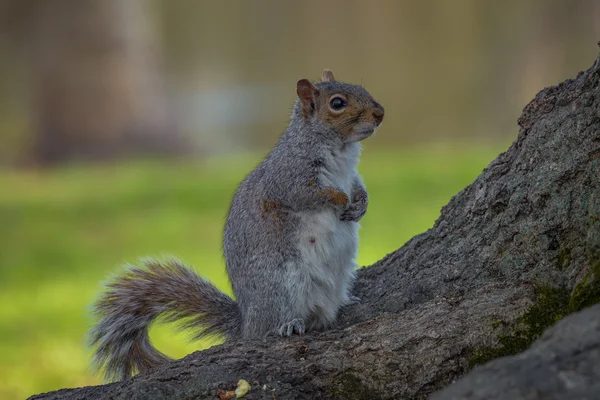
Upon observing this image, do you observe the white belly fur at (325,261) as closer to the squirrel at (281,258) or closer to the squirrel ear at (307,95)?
the squirrel at (281,258)

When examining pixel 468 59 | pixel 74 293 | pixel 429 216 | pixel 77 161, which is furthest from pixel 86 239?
pixel 468 59

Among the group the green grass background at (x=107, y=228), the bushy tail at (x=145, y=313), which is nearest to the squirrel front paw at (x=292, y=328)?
the bushy tail at (x=145, y=313)

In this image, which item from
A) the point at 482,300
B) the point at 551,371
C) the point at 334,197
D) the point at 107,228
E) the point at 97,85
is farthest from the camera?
the point at 97,85

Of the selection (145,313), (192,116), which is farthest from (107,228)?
(192,116)

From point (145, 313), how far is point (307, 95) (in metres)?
0.70

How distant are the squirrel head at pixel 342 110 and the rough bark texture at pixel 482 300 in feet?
1.27

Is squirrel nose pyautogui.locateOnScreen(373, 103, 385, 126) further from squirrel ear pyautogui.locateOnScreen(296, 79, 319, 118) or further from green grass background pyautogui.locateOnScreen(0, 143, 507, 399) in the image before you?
green grass background pyautogui.locateOnScreen(0, 143, 507, 399)

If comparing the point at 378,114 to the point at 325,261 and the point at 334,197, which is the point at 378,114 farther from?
the point at 325,261

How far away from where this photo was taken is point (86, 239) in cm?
591

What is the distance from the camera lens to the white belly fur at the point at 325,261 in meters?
2.06

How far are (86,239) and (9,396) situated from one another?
2.56m

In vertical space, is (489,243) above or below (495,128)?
below

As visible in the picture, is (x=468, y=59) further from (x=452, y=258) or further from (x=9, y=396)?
(x=452, y=258)

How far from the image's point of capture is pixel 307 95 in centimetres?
229
